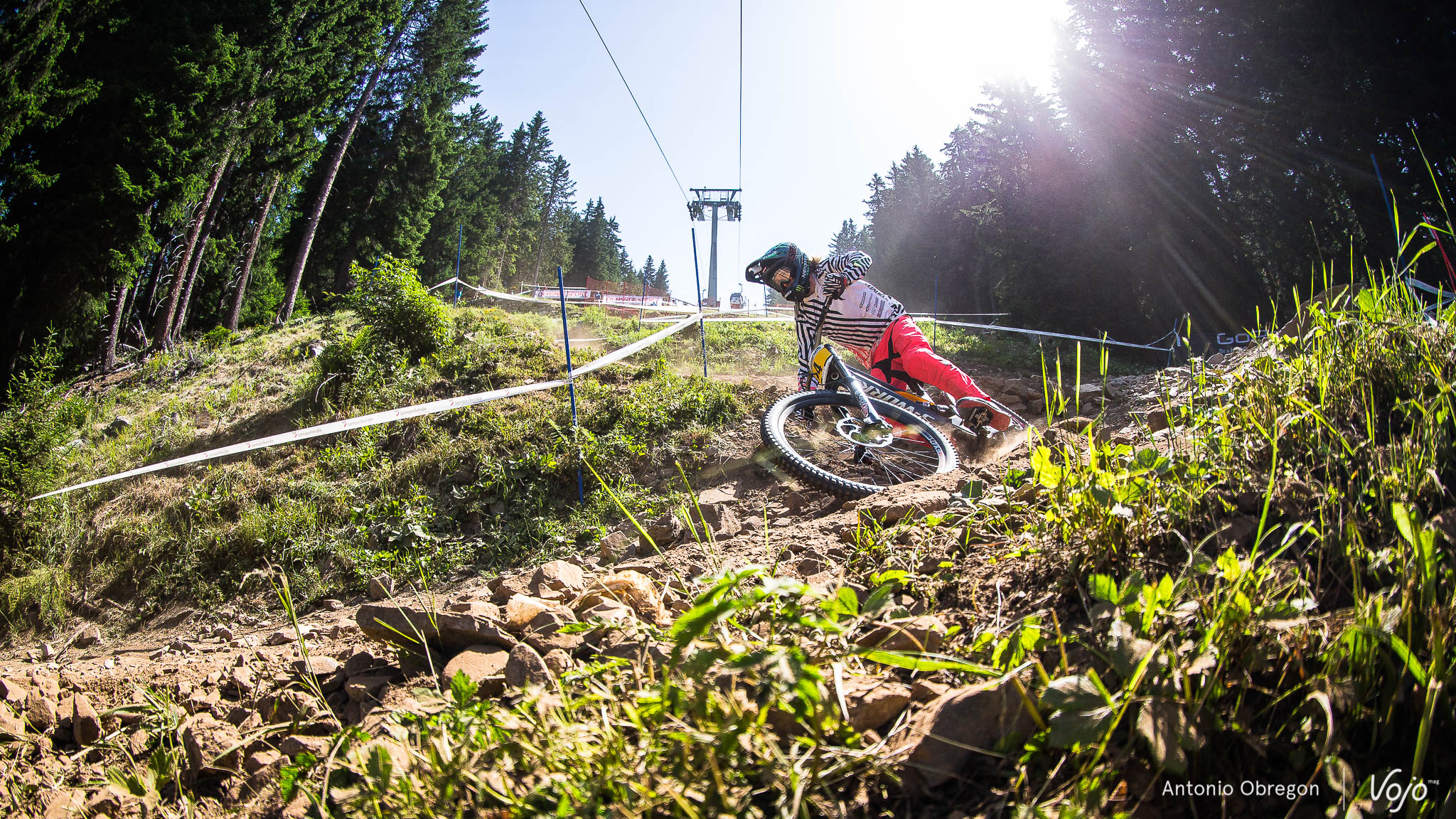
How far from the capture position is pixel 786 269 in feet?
17.3

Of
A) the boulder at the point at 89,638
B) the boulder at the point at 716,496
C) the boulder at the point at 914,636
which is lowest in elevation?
the boulder at the point at 89,638

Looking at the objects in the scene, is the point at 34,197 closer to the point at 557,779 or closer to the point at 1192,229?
the point at 557,779

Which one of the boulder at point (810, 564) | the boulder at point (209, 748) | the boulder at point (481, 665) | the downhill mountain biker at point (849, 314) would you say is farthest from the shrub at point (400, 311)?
the boulder at point (810, 564)

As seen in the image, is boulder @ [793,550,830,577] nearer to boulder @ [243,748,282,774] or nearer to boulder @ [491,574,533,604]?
boulder @ [491,574,533,604]

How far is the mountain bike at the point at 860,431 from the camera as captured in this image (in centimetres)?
391

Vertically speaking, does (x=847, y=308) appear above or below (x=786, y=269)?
below

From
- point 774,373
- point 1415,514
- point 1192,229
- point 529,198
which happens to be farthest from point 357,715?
point 529,198

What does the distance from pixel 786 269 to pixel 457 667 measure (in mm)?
4148

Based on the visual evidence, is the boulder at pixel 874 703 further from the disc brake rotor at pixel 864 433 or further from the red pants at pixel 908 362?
the red pants at pixel 908 362

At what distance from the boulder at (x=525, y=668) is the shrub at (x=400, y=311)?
6501 millimetres

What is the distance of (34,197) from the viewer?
10.1 m

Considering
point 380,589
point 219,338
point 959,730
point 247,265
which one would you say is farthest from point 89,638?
point 247,265

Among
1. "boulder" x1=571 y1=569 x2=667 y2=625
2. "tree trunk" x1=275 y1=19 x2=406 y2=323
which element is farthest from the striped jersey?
"tree trunk" x1=275 y1=19 x2=406 y2=323

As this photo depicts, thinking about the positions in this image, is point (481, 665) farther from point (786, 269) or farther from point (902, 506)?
point (786, 269)
